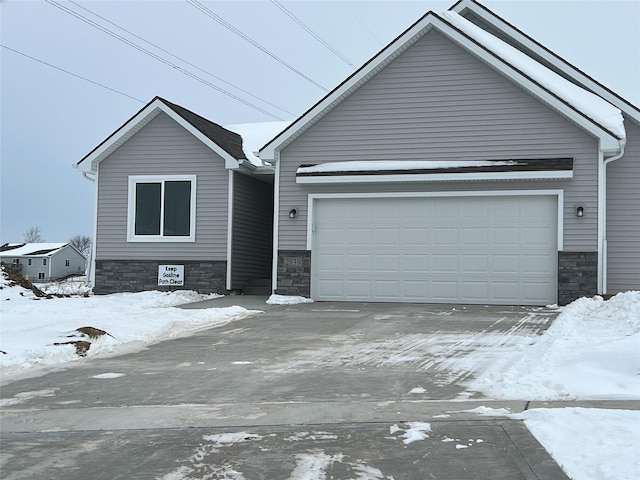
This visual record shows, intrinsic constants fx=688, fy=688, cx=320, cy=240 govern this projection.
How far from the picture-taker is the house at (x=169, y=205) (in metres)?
17.8

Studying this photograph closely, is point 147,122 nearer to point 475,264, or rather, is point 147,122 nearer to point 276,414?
point 475,264

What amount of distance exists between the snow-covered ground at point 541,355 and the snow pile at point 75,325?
17 millimetres

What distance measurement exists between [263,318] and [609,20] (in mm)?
19239

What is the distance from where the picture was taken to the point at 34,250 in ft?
218

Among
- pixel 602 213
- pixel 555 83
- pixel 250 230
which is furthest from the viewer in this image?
pixel 250 230

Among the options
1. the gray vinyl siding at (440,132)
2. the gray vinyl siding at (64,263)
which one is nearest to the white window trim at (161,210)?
the gray vinyl siding at (440,132)

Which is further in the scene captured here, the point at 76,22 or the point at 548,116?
the point at 76,22

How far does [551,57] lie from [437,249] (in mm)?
6020

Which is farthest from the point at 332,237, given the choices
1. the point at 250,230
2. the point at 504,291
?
the point at 504,291

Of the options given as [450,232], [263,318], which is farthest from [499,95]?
[263,318]

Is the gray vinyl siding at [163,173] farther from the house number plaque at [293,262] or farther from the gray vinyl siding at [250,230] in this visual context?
the house number plaque at [293,262]

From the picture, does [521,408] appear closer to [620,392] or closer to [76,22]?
[620,392]

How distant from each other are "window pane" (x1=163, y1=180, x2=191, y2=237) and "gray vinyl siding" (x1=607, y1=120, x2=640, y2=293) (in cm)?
1025

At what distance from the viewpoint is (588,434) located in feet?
15.5
